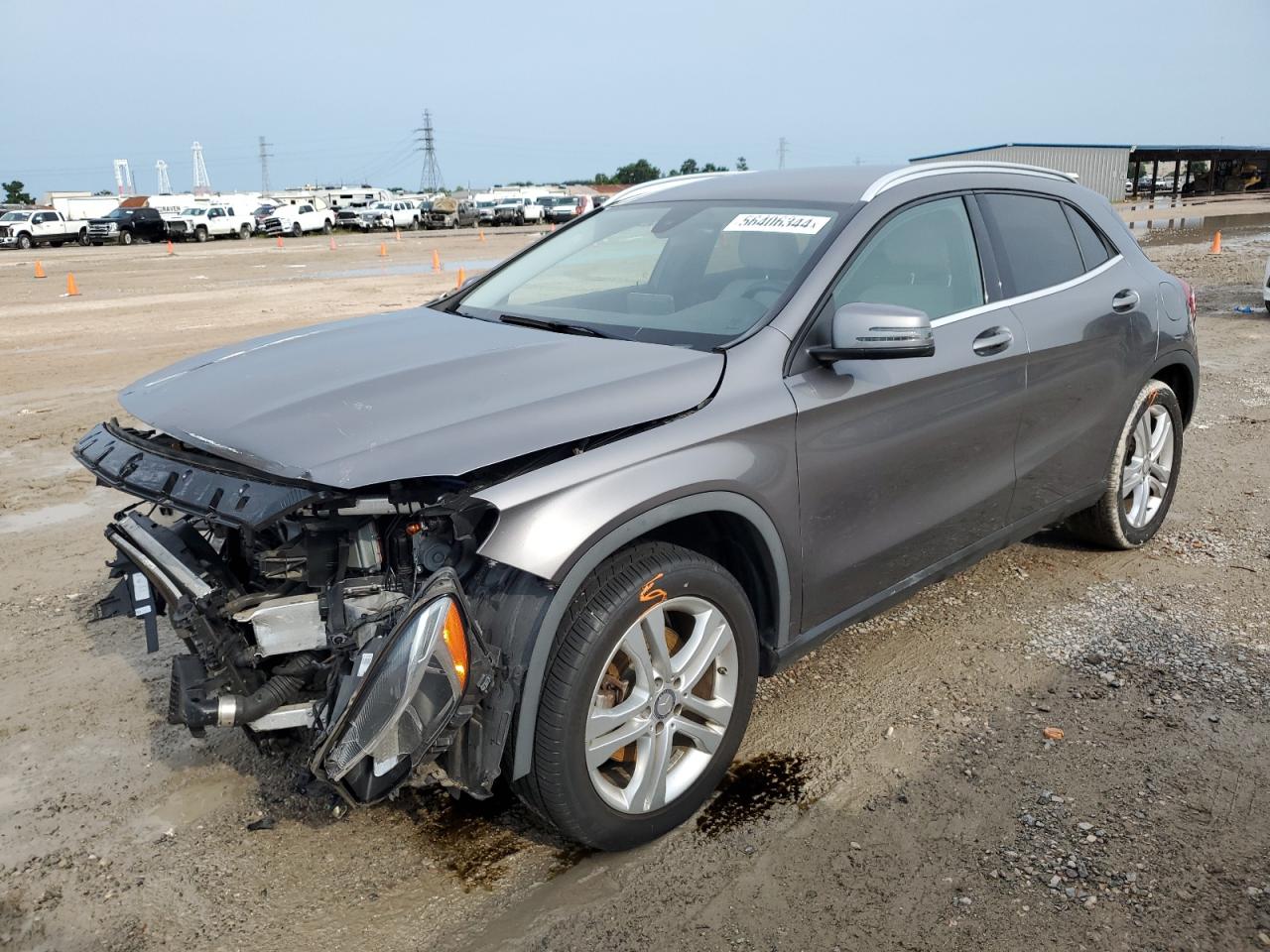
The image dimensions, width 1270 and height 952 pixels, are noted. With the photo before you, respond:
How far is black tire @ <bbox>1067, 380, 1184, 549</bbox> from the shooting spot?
15.7ft

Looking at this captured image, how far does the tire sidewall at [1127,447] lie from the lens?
478cm

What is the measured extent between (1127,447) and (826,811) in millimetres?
2675

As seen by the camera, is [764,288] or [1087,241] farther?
[1087,241]

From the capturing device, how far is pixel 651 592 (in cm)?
275

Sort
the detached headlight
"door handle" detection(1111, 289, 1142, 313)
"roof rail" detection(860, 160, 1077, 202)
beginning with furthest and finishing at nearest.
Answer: "door handle" detection(1111, 289, 1142, 313) < "roof rail" detection(860, 160, 1077, 202) < the detached headlight

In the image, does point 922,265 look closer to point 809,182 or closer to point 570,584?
point 809,182

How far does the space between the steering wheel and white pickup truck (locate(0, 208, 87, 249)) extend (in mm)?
43827

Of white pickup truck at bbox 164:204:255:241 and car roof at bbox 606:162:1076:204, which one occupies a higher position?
white pickup truck at bbox 164:204:255:241

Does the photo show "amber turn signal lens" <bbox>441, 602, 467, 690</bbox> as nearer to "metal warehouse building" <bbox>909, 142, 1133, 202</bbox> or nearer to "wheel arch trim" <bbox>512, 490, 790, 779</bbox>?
"wheel arch trim" <bbox>512, 490, 790, 779</bbox>

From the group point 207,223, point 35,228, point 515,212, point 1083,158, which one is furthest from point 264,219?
point 1083,158

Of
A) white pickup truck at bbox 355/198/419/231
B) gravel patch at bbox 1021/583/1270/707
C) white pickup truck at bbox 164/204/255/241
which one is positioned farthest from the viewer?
white pickup truck at bbox 355/198/419/231

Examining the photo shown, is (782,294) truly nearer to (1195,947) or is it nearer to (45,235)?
(1195,947)

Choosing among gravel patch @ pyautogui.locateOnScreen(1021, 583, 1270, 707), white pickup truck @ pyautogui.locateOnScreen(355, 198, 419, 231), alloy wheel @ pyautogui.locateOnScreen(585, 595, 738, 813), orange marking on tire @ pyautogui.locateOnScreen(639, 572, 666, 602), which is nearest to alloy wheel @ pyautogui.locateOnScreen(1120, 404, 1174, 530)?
gravel patch @ pyautogui.locateOnScreen(1021, 583, 1270, 707)

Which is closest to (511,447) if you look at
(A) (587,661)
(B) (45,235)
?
(A) (587,661)
